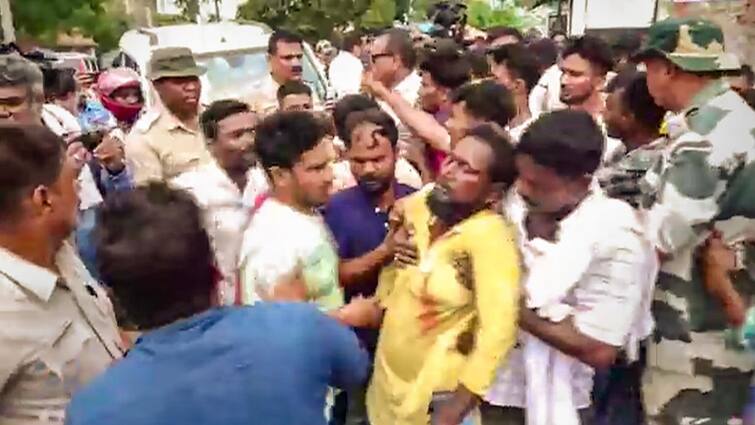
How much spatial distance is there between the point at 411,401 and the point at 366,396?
42cm

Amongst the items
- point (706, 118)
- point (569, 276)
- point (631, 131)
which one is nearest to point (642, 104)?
point (631, 131)

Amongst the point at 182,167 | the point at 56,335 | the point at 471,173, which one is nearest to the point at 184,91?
the point at 182,167

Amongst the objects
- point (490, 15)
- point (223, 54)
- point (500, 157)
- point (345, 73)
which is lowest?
point (490, 15)

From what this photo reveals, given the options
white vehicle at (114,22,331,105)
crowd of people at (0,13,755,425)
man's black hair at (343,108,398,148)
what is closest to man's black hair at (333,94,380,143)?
crowd of people at (0,13,755,425)

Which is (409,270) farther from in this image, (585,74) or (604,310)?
(585,74)

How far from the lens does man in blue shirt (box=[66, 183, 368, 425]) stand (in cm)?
194

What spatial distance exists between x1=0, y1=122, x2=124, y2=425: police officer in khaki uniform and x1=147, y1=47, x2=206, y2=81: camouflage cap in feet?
6.96

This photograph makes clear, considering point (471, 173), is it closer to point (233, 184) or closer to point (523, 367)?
point (523, 367)

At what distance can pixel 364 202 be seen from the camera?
3.63 m

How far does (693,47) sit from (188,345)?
→ 2.10m

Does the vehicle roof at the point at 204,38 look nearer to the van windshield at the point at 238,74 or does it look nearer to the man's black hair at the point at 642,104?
the van windshield at the point at 238,74

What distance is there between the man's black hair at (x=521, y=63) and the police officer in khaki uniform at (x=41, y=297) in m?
3.19

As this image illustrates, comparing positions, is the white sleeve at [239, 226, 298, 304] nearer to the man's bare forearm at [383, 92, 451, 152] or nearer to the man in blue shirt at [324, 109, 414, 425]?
the man in blue shirt at [324, 109, 414, 425]

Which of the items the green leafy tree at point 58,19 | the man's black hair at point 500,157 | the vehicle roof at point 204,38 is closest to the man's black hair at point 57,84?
the vehicle roof at point 204,38
